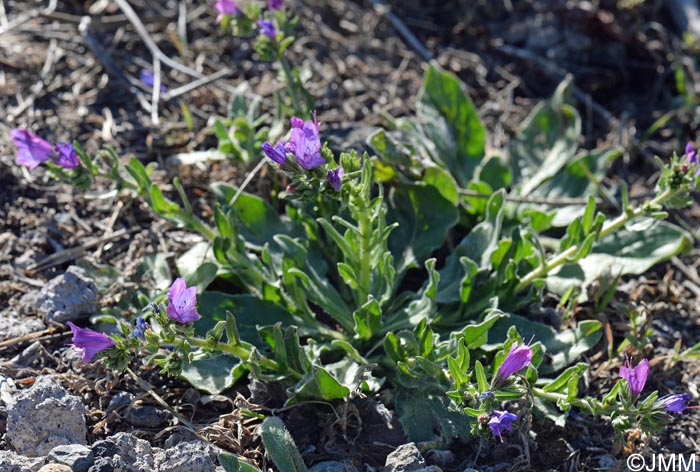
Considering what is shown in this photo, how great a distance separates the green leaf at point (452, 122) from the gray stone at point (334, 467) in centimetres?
184

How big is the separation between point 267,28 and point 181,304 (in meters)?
1.50

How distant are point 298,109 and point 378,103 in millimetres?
917

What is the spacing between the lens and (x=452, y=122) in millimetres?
4258

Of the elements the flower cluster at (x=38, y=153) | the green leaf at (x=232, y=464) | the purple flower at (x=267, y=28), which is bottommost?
the green leaf at (x=232, y=464)

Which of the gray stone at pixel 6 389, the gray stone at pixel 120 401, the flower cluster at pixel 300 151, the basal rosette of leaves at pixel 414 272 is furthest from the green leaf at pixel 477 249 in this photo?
the gray stone at pixel 6 389

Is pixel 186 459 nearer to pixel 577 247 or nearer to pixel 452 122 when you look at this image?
pixel 577 247

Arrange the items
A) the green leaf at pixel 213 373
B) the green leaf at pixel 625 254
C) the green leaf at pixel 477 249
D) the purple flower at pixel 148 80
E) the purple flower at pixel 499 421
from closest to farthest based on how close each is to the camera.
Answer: the purple flower at pixel 499 421, the green leaf at pixel 213 373, the green leaf at pixel 477 249, the green leaf at pixel 625 254, the purple flower at pixel 148 80

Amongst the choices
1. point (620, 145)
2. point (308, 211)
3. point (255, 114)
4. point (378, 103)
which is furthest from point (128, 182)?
point (620, 145)

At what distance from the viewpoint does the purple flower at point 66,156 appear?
3.10 metres

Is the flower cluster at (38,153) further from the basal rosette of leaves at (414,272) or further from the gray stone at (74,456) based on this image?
the gray stone at (74,456)

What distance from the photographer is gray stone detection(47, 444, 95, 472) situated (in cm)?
254

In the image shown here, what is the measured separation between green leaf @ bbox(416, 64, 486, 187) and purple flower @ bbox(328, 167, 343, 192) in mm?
1561

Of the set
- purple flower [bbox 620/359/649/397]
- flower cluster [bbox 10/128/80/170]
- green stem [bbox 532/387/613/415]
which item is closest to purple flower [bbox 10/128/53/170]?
flower cluster [bbox 10/128/80/170]

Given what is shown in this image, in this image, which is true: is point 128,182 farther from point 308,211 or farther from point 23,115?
point 23,115
